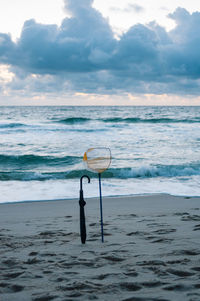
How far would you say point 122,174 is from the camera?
38.1ft

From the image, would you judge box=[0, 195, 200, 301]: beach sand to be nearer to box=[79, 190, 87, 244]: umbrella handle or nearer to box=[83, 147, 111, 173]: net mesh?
box=[79, 190, 87, 244]: umbrella handle

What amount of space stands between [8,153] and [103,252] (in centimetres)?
1431

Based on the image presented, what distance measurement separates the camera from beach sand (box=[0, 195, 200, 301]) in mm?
2732

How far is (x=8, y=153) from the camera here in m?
17.0

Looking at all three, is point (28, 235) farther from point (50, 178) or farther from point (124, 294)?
point (50, 178)

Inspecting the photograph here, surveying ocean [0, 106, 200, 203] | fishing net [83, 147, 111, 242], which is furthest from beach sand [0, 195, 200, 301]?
ocean [0, 106, 200, 203]

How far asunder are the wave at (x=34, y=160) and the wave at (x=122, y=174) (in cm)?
234

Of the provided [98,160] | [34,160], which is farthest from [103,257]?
[34,160]

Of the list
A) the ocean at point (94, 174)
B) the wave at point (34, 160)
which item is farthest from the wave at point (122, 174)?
the wave at point (34, 160)

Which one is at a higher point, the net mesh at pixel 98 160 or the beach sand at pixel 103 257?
the net mesh at pixel 98 160

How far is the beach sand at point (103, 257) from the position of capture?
2732 millimetres

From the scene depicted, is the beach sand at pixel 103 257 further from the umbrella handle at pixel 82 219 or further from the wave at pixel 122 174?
the wave at pixel 122 174

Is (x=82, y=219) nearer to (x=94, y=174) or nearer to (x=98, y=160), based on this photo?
(x=98, y=160)

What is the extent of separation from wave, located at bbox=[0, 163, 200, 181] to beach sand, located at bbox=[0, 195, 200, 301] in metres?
5.12
